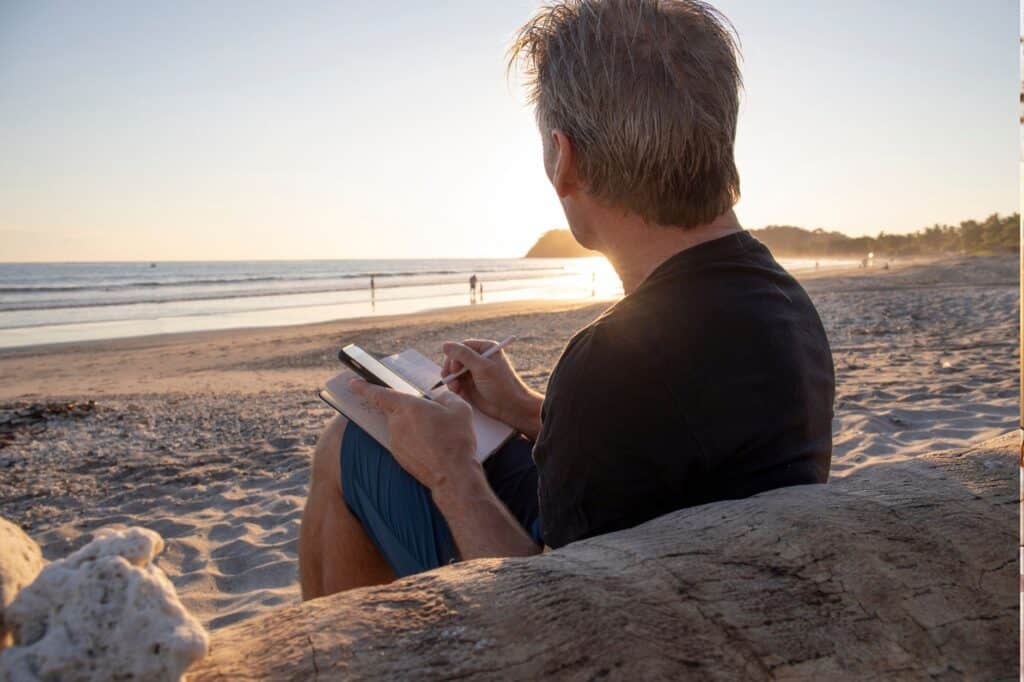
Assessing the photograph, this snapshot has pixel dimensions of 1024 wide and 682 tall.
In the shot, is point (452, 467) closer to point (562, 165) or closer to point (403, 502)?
point (403, 502)

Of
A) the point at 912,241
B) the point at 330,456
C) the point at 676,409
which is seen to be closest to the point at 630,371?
the point at 676,409

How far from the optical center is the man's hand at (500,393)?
234 centimetres

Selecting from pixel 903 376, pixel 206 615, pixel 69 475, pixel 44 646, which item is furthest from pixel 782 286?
pixel 903 376

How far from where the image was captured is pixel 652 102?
1.63 meters

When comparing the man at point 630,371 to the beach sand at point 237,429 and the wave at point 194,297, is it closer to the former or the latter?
the beach sand at point 237,429

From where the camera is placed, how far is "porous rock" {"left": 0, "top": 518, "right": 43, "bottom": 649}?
73 centimetres

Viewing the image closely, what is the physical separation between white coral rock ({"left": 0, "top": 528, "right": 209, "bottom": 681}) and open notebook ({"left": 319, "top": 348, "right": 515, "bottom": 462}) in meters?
1.22

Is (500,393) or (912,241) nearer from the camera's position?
(500,393)

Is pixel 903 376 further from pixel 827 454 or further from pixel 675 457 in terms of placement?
pixel 675 457

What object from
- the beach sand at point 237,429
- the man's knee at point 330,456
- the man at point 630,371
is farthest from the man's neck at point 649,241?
the beach sand at point 237,429

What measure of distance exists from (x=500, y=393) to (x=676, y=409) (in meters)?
1.03

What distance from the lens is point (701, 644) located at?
3.14 ft

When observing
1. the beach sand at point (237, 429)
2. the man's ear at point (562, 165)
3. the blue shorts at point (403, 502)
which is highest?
the man's ear at point (562, 165)

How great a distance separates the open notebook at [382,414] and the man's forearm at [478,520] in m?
0.14
